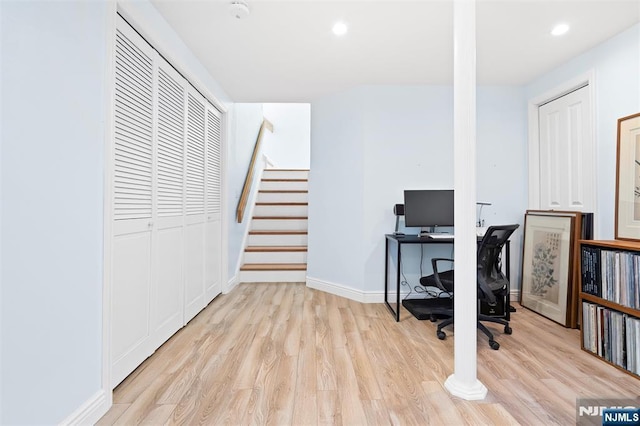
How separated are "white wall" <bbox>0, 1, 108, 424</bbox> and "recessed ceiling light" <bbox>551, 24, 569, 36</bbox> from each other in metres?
2.94

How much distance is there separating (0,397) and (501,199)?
3.96m

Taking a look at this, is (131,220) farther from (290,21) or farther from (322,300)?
(322,300)

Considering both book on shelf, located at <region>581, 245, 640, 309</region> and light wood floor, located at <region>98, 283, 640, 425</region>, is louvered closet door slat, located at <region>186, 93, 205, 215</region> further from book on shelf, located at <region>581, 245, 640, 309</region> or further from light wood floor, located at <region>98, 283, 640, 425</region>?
book on shelf, located at <region>581, 245, 640, 309</region>

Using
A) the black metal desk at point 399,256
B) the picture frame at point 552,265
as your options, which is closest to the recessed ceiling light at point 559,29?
the picture frame at point 552,265

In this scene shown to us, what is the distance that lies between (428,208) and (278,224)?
238 cm

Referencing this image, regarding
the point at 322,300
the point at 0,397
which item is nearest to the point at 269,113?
the point at 322,300

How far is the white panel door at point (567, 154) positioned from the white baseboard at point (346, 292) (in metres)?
1.95

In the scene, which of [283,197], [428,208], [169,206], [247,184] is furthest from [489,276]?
[283,197]

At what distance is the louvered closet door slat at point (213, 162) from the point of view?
132 inches

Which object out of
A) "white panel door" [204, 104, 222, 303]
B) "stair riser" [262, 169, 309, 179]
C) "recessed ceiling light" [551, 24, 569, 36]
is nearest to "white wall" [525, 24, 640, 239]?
"recessed ceiling light" [551, 24, 569, 36]

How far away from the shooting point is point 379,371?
Answer: 1.99 metres

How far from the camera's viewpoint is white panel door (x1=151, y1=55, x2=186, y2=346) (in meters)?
2.29

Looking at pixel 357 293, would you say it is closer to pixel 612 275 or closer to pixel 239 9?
pixel 612 275

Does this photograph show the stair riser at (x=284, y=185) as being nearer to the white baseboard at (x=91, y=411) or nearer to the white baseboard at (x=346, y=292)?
the white baseboard at (x=346, y=292)
